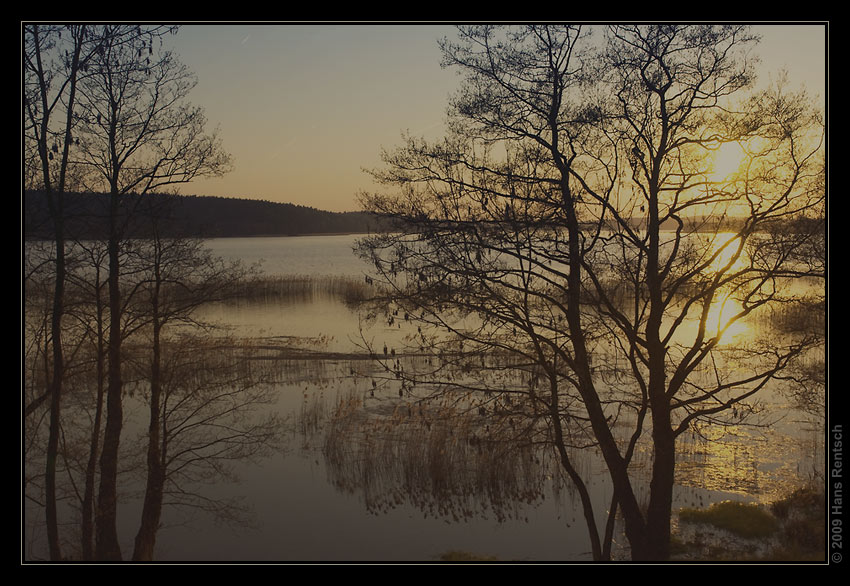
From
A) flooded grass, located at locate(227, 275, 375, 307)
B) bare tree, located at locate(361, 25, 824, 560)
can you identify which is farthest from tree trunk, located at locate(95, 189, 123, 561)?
flooded grass, located at locate(227, 275, 375, 307)

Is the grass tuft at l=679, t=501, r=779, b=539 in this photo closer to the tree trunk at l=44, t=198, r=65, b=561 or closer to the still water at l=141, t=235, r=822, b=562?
the still water at l=141, t=235, r=822, b=562

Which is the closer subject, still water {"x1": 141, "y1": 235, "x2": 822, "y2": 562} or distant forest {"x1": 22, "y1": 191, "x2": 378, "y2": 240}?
distant forest {"x1": 22, "y1": 191, "x2": 378, "y2": 240}

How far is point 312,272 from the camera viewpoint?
2167 inches

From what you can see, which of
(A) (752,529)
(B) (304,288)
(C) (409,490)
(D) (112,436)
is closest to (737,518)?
(A) (752,529)

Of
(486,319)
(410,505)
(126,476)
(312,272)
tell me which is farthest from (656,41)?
(312,272)

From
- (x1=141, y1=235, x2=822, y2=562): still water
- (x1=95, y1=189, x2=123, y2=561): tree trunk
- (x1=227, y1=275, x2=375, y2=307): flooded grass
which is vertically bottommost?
(x1=141, y1=235, x2=822, y2=562): still water

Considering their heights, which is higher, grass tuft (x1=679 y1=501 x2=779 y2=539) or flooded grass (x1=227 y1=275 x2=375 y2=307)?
flooded grass (x1=227 y1=275 x2=375 y2=307)

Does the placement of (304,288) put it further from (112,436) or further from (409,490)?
(112,436)

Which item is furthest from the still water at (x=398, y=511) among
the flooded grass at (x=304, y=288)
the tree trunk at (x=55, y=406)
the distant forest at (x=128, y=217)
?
the flooded grass at (x=304, y=288)

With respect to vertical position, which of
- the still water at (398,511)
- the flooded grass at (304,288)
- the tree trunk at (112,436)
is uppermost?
the flooded grass at (304,288)

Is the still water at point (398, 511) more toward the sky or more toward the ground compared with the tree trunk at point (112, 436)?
more toward the ground

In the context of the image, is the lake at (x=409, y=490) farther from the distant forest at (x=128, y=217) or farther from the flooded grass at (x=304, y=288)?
the flooded grass at (x=304, y=288)
